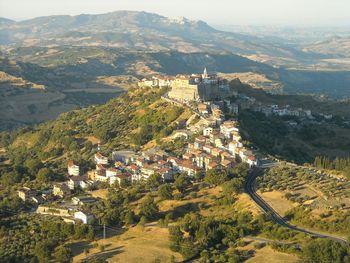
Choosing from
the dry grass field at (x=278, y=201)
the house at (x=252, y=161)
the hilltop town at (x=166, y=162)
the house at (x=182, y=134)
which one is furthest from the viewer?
the house at (x=182, y=134)

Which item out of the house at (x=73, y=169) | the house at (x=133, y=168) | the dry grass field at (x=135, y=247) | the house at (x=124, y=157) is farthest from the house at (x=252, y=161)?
the house at (x=73, y=169)

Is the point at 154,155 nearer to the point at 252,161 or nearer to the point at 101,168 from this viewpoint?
the point at 101,168

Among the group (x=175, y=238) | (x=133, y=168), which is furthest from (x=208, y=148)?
(x=175, y=238)

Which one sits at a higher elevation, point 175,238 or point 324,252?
point 324,252

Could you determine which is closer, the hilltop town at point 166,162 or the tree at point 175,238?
the tree at point 175,238

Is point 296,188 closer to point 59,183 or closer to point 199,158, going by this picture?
point 199,158

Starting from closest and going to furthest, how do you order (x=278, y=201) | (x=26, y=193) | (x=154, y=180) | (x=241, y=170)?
(x=278, y=201) < (x=154, y=180) < (x=241, y=170) < (x=26, y=193)

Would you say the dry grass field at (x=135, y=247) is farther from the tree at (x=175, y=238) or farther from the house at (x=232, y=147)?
the house at (x=232, y=147)
